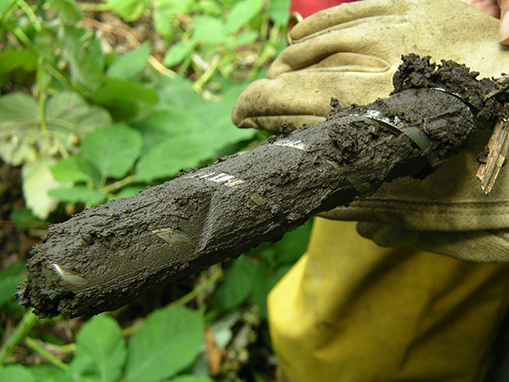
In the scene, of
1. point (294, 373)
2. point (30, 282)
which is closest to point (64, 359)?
point (294, 373)

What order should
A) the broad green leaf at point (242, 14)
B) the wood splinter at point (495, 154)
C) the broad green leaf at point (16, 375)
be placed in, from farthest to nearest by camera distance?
the broad green leaf at point (242, 14)
the broad green leaf at point (16, 375)
the wood splinter at point (495, 154)

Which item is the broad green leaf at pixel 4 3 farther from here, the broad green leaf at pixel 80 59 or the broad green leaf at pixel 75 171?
the broad green leaf at pixel 75 171

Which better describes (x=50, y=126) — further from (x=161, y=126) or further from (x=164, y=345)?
(x=164, y=345)

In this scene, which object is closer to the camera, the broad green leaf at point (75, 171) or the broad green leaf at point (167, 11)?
the broad green leaf at point (75, 171)

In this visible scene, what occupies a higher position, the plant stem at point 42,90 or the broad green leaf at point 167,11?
the broad green leaf at point 167,11

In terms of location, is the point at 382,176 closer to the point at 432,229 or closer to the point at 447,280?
the point at 432,229

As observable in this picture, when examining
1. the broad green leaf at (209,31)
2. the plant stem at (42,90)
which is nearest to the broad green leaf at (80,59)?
the plant stem at (42,90)

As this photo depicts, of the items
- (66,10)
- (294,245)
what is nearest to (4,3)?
(66,10)

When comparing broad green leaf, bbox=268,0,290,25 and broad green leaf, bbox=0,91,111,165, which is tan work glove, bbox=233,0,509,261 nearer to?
broad green leaf, bbox=0,91,111,165
